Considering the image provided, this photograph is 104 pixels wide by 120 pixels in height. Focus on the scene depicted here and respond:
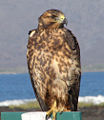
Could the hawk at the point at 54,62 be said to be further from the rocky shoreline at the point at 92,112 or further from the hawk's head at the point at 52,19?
the rocky shoreline at the point at 92,112

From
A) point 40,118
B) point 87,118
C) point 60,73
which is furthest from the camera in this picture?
point 87,118

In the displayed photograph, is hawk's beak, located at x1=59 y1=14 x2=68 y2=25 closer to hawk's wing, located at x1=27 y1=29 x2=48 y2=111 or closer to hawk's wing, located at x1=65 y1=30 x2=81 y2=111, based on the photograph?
hawk's wing, located at x1=65 y1=30 x2=81 y2=111

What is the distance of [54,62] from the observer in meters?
6.62

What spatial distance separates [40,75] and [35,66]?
0.55ft

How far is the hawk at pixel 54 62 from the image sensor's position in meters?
6.63

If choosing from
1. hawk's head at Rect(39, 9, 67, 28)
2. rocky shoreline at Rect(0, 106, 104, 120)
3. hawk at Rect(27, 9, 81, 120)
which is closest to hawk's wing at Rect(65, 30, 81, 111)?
hawk at Rect(27, 9, 81, 120)

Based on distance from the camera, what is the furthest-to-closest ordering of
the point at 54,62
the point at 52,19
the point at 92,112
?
the point at 92,112 < the point at 52,19 < the point at 54,62

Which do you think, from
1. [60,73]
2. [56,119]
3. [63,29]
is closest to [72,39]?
[63,29]

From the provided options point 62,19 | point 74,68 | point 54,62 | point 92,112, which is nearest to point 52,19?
point 62,19

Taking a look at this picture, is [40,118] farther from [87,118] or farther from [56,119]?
[87,118]

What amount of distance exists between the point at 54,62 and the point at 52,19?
743 millimetres

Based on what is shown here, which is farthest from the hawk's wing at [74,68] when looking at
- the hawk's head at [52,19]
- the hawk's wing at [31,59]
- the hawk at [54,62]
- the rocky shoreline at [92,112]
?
the rocky shoreline at [92,112]

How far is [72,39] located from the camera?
6977mm

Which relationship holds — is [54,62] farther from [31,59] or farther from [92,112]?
[92,112]
